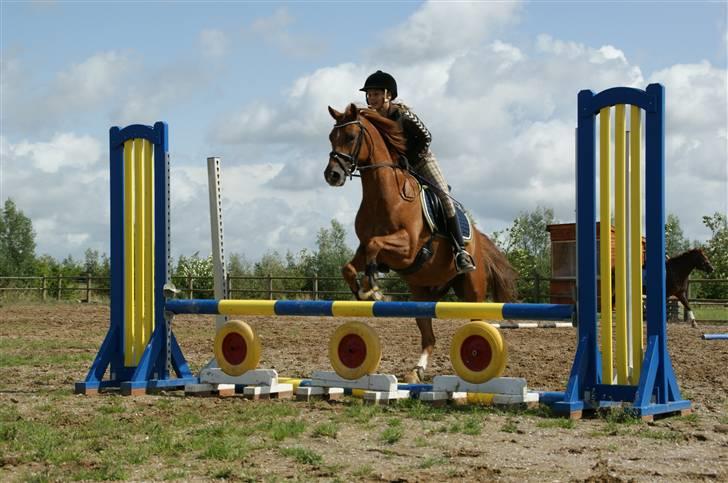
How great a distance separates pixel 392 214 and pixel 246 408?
2092mm

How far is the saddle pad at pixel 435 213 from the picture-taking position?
8.21 m

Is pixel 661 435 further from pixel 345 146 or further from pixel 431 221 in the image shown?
pixel 345 146

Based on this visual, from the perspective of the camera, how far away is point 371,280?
24.5 feet

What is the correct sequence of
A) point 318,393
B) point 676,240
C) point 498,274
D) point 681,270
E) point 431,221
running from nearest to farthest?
point 318,393 → point 431,221 → point 498,274 → point 681,270 → point 676,240

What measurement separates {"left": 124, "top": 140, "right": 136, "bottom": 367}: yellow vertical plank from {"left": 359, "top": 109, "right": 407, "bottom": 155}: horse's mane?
1.99 metres

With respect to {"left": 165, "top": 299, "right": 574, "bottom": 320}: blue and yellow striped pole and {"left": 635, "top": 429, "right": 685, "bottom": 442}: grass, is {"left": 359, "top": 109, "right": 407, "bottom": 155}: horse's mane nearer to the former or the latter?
{"left": 165, "top": 299, "right": 574, "bottom": 320}: blue and yellow striped pole

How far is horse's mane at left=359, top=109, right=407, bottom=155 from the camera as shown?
7980mm

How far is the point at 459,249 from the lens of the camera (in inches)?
333

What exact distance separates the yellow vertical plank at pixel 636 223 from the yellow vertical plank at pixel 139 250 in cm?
391

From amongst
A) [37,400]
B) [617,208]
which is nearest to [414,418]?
[617,208]

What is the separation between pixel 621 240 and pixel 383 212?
213 centimetres

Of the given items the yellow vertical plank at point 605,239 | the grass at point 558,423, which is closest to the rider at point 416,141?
the yellow vertical plank at point 605,239

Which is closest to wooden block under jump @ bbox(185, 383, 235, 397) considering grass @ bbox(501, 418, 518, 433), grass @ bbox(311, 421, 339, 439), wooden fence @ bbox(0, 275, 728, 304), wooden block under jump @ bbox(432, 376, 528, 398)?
wooden block under jump @ bbox(432, 376, 528, 398)

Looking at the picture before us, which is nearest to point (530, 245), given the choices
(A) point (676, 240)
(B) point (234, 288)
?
(A) point (676, 240)
